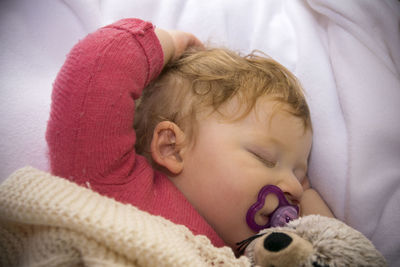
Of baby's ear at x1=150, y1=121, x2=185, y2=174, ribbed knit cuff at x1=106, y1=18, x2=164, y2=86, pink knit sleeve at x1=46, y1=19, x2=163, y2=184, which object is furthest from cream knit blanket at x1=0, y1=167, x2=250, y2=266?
ribbed knit cuff at x1=106, y1=18, x2=164, y2=86

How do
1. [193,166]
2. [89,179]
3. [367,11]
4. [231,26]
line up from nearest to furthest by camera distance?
[89,179], [193,166], [367,11], [231,26]

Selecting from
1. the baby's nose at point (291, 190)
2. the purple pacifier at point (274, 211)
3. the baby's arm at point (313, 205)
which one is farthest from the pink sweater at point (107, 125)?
the baby's arm at point (313, 205)

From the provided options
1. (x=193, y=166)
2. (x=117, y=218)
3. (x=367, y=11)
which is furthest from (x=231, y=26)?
(x=117, y=218)

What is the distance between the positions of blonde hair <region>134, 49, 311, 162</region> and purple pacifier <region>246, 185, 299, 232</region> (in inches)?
8.3

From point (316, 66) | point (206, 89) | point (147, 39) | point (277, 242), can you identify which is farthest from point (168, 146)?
point (316, 66)

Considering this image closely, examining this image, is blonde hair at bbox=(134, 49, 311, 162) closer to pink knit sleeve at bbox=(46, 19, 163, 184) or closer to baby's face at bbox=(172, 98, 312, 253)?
baby's face at bbox=(172, 98, 312, 253)

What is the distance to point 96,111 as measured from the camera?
2.54ft

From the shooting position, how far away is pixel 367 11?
44.2 inches

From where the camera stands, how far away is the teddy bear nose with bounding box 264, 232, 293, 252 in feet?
2.02

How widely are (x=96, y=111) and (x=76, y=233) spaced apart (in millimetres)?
274

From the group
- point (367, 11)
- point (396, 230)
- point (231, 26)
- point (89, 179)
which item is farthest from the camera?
point (231, 26)

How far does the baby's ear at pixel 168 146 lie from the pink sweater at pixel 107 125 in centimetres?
6

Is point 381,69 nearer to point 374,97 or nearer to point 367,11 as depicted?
point 374,97

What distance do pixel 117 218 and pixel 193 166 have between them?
0.96 ft
